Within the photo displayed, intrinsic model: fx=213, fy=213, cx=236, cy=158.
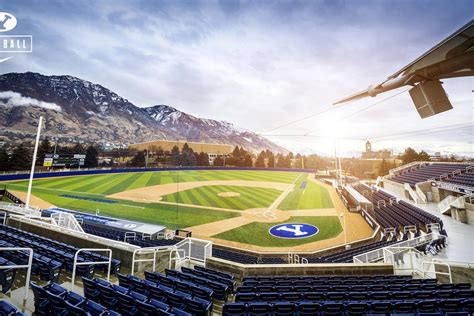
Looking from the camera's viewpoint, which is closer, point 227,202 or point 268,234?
point 268,234

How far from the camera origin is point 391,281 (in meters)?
6.29

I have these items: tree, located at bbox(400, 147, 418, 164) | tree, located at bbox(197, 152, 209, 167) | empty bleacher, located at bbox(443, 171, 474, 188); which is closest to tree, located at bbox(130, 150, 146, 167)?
tree, located at bbox(197, 152, 209, 167)

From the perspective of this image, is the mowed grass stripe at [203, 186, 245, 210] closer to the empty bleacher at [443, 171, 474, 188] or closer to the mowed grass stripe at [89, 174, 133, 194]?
the mowed grass stripe at [89, 174, 133, 194]

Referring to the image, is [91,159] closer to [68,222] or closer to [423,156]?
[68,222]

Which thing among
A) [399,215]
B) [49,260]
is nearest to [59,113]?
[49,260]

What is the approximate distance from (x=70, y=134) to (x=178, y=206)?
449 feet

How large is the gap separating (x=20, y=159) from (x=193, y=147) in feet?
185

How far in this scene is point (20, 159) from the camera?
45.7 m

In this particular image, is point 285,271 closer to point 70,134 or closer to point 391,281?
point 391,281

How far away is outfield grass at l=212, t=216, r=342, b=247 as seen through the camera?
16281mm

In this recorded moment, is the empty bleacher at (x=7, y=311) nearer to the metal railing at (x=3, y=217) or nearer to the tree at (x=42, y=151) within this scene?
the metal railing at (x=3, y=217)

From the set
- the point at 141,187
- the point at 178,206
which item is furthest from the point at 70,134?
the point at 178,206

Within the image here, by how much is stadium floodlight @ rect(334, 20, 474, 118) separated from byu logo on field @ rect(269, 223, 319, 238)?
16.2 m

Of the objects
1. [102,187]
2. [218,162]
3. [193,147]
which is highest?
[193,147]
